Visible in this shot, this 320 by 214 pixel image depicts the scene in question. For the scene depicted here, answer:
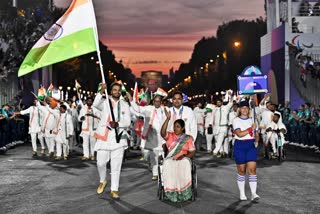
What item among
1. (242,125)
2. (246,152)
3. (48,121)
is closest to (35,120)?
(48,121)

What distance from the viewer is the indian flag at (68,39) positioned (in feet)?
33.0

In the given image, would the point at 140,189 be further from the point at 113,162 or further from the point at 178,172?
the point at 178,172

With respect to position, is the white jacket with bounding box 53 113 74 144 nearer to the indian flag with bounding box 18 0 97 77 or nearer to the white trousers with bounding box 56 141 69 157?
the white trousers with bounding box 56 141 69 157

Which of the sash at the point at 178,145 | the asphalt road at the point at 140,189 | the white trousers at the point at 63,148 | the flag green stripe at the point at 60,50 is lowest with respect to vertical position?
the asphalt road at the point at 140,189

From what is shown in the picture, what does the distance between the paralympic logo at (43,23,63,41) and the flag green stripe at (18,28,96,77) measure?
0.08m

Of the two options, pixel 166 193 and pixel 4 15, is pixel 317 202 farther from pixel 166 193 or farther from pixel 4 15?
pixel 4 15

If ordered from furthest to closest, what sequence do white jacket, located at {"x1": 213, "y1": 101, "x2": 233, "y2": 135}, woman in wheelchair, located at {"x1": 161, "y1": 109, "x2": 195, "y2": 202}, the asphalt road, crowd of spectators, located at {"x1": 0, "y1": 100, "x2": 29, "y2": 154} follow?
crowd of spectators, located at {"x1": 0, "y1": 100, "x2": 29, "y2": 154}, white jacket, located at {"x1": 213, "y1": 101, "x2": 233, "y2": 135}, woman in wheelchair, located at {"x1": 161, "y1": 109, "x2": 195, "y2": 202}, the asphalt road

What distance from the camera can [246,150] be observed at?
33.3 ft

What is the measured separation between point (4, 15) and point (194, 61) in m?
108

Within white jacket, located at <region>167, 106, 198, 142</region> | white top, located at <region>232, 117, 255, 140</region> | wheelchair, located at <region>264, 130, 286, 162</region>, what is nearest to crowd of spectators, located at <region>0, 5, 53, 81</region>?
wheelchair, located at <region>264, 130, 286, 162</region>

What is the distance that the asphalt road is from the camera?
940 cm

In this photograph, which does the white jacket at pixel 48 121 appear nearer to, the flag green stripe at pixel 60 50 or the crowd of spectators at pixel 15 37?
the flag green stripe at pixel 60 50

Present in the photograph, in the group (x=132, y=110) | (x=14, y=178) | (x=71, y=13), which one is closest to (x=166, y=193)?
(x=132, y=110)

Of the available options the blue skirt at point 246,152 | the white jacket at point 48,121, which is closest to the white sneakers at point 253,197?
the blue skirt at point 246,152
